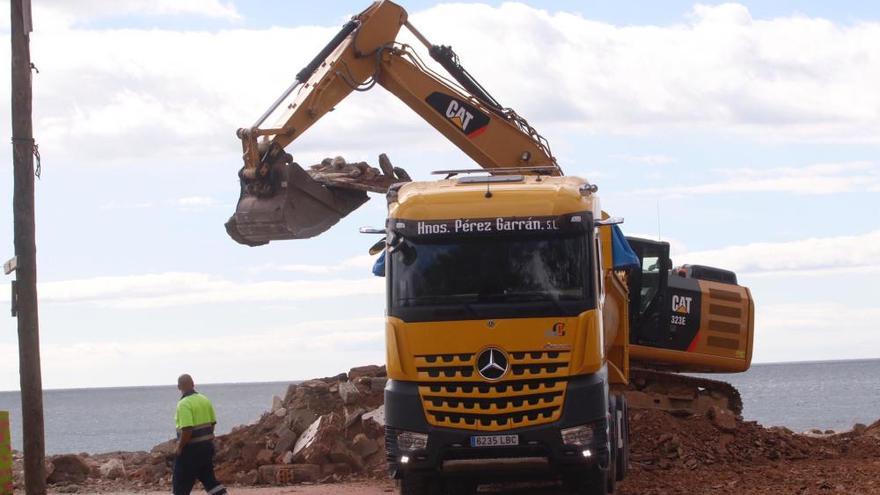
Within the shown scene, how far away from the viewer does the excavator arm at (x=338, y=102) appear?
20.5 metres

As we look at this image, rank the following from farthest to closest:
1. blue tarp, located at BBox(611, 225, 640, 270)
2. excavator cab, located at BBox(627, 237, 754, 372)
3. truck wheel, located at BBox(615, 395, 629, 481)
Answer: excavator cab, located at BBox(627, 237, 754, 372) < blue tarp, located at BBox(611, 225, 640, 270) < truck wheel, located at BBox(615, 395, 629, 481)

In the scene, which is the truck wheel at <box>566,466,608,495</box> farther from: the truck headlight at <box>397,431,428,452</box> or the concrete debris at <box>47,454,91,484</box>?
the concrete debris at <box>47,454,91,484</box>

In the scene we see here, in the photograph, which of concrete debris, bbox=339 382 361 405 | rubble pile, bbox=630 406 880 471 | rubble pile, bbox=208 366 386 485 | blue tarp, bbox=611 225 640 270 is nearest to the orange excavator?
blue tarp, bbox=611 225 640 270

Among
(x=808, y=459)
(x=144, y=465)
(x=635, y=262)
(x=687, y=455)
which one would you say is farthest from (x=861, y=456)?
(x=144, y=465)

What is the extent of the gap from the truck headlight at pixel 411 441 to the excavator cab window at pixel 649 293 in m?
9.17

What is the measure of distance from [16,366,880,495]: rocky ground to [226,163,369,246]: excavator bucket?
3.56 meters

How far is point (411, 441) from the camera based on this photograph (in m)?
16.7

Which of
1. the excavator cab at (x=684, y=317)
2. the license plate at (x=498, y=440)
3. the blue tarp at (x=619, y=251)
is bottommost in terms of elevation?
the license plate at (x=498, y=440)

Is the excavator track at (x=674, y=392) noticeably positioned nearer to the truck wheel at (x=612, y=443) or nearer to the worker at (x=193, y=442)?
the truck wheel at (x=612, y=443)

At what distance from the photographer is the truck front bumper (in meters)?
16.4

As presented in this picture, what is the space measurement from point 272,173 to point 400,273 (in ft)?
14.1

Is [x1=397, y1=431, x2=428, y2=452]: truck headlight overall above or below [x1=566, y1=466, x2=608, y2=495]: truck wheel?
above

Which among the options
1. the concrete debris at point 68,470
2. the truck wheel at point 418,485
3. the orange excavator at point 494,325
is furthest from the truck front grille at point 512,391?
the concrete debris at point 68,470

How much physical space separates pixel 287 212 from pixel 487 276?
15.0 ft
